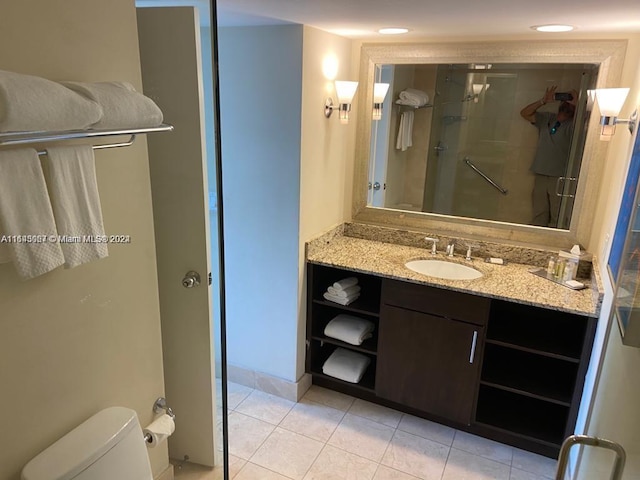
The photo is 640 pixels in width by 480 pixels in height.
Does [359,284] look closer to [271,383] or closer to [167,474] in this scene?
[271,383]

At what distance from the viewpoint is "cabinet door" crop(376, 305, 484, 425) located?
2.39 metres

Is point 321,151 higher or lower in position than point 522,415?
higher

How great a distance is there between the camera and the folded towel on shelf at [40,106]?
976 mm

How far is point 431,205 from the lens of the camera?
2885mm

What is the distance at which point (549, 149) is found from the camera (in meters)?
2.54

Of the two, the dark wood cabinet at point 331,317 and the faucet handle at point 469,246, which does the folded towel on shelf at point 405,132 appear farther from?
the dark wood cabinet at point 331,317

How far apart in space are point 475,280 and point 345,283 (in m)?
0.69

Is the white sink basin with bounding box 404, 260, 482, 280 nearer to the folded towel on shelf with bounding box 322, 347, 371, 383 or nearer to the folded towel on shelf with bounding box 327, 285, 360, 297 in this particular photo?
the folded towel on shelf with bounding box 327, 285, 360, 297

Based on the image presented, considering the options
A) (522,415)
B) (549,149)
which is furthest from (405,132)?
(522,415)

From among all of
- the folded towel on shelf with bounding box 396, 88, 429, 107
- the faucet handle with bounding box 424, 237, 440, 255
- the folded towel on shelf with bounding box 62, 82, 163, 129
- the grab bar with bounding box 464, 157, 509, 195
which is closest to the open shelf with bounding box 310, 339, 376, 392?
the faucet handle with bounding box 424, 237, 440, 255

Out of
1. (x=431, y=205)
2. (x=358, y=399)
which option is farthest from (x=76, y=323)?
(x=431, y=205)

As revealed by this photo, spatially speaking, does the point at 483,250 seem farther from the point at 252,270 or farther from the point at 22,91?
the point at 22,91

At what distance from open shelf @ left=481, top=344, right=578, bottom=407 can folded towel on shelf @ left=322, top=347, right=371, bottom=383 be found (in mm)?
674

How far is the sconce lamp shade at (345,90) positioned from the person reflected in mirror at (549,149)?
0.90 m
